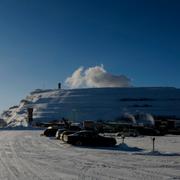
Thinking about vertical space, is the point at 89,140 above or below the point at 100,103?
below

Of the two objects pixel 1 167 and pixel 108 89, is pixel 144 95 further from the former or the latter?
pixel 1 167

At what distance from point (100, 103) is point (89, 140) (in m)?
137

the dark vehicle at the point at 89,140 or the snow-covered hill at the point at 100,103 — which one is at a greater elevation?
the snow-covered hill at the point at 100,103

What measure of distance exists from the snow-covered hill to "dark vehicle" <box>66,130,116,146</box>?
112529 mm

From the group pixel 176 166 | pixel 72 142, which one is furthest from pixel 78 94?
pixel 176 166

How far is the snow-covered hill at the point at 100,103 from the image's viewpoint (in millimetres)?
151625

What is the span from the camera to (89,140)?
98.3ft

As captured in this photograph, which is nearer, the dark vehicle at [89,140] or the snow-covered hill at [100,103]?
the dark vehicle at [89,140]

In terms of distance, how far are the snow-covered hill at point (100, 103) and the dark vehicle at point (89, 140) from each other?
113m

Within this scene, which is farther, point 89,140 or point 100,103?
point 100,103

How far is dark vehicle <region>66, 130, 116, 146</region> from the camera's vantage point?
29.7 metres

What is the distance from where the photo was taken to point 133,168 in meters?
15.1

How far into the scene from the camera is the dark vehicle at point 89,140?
1169 inches

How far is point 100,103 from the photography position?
166m
